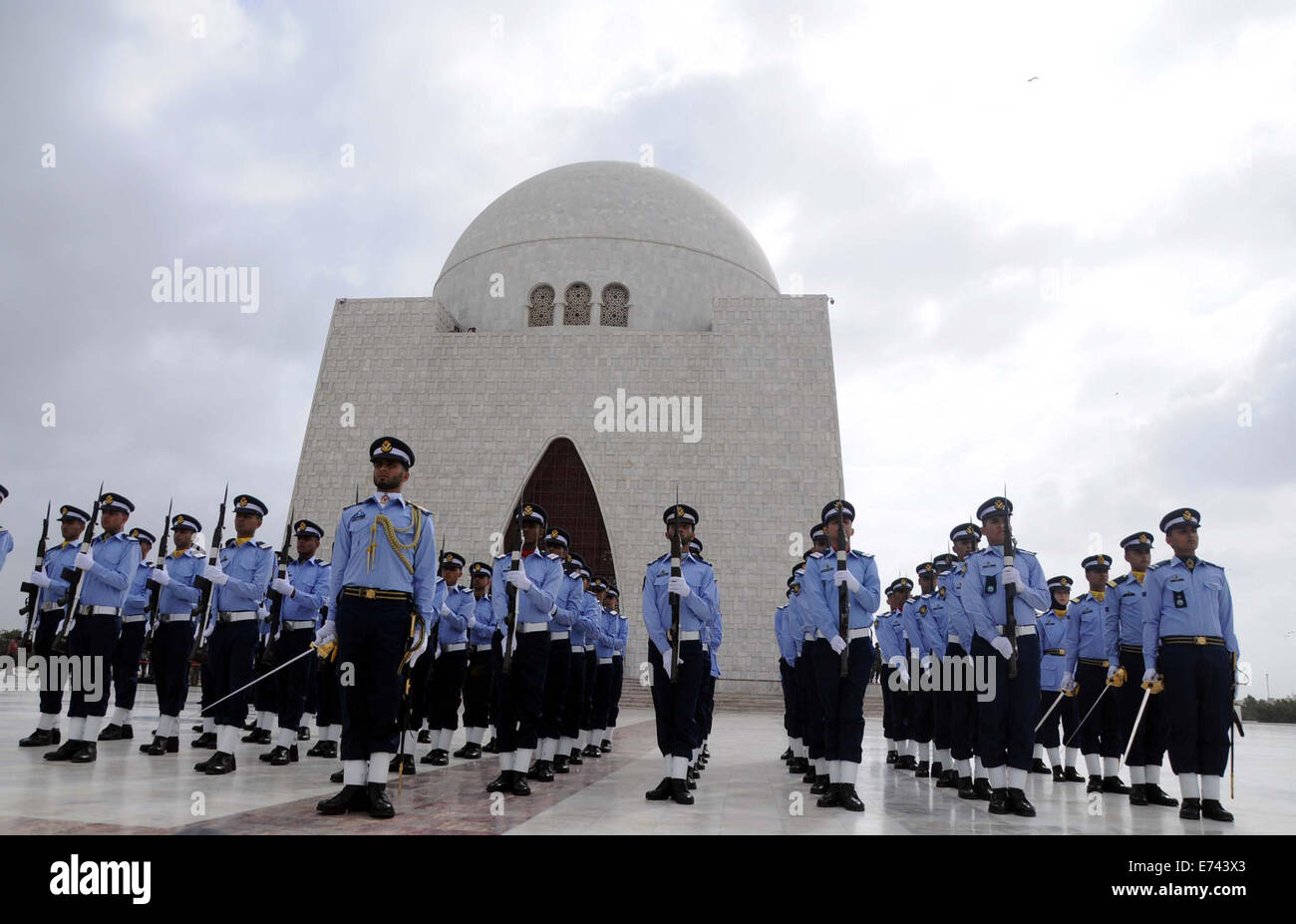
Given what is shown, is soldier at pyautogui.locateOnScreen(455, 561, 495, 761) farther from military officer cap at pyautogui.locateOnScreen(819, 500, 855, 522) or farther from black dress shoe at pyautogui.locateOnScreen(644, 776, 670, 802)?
military officer cap at pyautogui.locateOnScreen(819, 500, 855, 522)

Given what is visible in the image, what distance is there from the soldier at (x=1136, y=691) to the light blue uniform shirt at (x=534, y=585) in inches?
176

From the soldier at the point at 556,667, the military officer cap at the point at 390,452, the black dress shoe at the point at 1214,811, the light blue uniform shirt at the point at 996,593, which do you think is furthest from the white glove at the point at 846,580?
the military officer cap at the point at 390,452

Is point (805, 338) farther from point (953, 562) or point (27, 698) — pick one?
point (27, 698)

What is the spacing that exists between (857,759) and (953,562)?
3392mm

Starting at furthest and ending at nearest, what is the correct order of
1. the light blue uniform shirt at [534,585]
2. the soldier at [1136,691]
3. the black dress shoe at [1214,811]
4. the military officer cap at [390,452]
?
the soldier at [1136,691] < the light blue uniform shirt at [534,585] < the black dress shoe at [1214,811] < the military officer cap at [390,452]

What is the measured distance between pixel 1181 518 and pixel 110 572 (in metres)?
8.19

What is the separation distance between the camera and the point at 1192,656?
604cm

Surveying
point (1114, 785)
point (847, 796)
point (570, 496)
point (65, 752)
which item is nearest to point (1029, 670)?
point (847, 796)

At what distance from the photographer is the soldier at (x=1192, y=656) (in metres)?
5.82

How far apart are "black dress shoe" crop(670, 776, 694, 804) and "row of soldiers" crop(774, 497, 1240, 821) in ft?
3.00

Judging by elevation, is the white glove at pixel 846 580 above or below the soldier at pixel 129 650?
above

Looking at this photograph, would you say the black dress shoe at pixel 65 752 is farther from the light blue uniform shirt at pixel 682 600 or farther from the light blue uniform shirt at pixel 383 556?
the light blue uniform shirt at pixel 682 600

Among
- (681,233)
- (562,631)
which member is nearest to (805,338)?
(681,233)

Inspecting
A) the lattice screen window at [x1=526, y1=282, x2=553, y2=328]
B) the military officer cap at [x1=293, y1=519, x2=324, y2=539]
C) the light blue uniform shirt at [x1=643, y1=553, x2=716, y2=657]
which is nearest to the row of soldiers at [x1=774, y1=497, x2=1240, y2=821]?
the light blue uniform shirt at [x1=643, y1=553, x2=716, y2=657]
